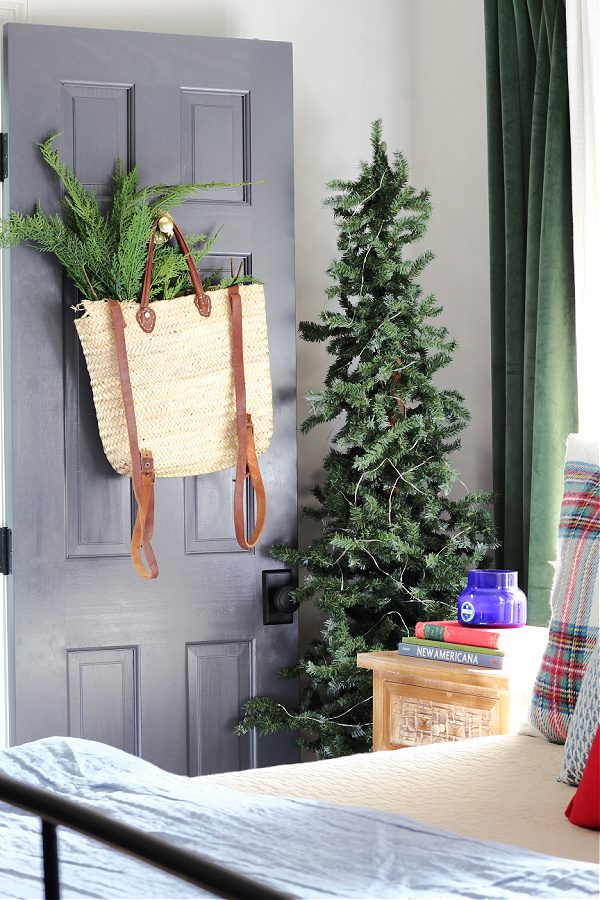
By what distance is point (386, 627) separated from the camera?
2.75 m

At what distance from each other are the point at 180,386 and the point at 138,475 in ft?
0.79

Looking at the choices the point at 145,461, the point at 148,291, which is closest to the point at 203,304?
the point at 148,291

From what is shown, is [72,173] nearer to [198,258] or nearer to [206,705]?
[198,258]

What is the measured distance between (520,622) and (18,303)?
56.1 inches

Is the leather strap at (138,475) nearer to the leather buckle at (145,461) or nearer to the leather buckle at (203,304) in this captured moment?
the leather buckle at (145,461)

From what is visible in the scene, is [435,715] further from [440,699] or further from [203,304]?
[203,304]

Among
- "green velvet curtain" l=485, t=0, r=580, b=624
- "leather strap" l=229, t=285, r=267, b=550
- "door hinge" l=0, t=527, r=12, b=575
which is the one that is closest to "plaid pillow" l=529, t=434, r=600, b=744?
"green velvet curtain" l=485, t=0, r=580, b=624

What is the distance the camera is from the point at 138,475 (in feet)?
8.78

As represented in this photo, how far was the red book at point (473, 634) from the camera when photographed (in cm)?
226

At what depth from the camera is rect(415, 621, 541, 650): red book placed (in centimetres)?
226

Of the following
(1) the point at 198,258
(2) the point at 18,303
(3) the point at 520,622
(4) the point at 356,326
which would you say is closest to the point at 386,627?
(3) the point at 520,622

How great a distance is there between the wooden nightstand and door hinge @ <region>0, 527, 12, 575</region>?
3.08 feet

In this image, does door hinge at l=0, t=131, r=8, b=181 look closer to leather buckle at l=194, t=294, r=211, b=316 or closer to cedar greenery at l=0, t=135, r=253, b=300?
cedar greenery at l=0, t=135, r=253, b=300

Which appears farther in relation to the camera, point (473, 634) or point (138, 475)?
point (138, 475)
